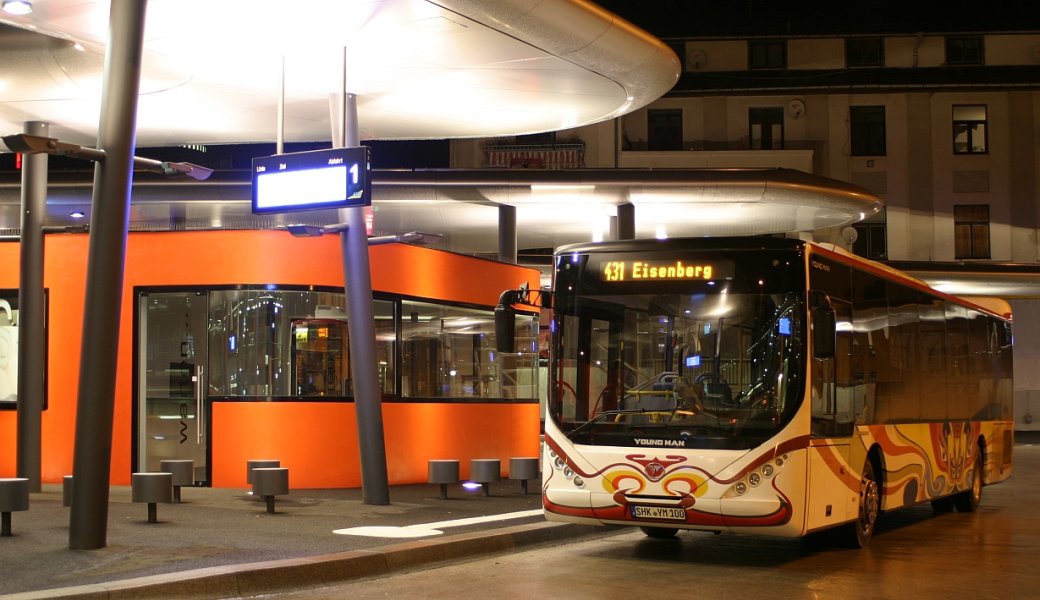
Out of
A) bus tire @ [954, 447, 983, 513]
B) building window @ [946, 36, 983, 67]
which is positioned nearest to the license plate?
bus tire @ [954, 447, 983, 513]

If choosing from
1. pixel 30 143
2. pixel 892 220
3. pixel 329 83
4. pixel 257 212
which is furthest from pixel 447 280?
pixel 892 220

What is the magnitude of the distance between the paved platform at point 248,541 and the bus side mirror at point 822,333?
3.55 m

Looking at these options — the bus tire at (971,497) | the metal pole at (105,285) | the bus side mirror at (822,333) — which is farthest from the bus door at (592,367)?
the bus tire at (971,497)

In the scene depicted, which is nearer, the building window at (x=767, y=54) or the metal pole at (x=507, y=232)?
the metal pole at (x=507, y=232)

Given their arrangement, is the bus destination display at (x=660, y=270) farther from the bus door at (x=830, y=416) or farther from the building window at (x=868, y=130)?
the building window at (x=868, y=130)

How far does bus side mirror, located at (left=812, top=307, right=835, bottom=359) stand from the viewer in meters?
11.8

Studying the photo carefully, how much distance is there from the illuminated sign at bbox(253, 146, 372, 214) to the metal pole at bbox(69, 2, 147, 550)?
2.91 m

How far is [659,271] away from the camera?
12.2m

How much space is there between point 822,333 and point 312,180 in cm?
585

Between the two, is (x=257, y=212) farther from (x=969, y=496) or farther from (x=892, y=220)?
(x=892, y=220)

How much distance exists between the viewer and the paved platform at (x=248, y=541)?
9555 mm

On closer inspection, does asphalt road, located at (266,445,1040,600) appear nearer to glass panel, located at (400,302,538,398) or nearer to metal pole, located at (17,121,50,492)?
glass panel, located at (400,302,538,398)

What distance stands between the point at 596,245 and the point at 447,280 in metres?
8.51

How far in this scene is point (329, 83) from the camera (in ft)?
55.0
